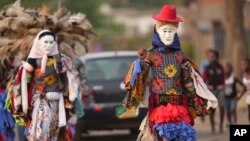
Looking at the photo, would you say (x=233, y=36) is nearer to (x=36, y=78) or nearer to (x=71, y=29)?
(x=71, y=29)

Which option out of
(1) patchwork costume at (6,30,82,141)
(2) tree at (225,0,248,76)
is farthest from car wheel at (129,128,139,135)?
(2) tree at (225,0,248,76)

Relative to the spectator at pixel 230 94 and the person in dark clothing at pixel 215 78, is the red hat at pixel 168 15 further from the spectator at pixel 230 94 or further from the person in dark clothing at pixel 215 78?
the spectator at pixel 230 94

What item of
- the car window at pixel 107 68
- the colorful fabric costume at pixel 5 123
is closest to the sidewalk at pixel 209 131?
the car window at pixel 107 68

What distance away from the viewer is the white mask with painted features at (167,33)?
397 inches

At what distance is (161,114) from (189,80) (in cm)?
52

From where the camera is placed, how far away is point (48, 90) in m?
11.3

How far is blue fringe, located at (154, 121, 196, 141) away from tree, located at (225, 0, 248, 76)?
46.1 ft

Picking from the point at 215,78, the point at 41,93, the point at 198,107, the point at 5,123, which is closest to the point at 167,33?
the point at 198,107

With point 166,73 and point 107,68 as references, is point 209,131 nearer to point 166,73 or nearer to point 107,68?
point 107,68

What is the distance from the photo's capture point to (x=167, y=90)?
10016 millimetres

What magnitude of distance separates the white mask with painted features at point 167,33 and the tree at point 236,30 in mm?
13857

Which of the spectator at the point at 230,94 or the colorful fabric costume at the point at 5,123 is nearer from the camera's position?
the colorful fabric costume at the point at 5,123

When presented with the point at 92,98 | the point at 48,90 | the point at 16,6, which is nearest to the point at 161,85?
the point at 48,90

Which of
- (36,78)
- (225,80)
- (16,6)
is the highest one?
(16,6)
